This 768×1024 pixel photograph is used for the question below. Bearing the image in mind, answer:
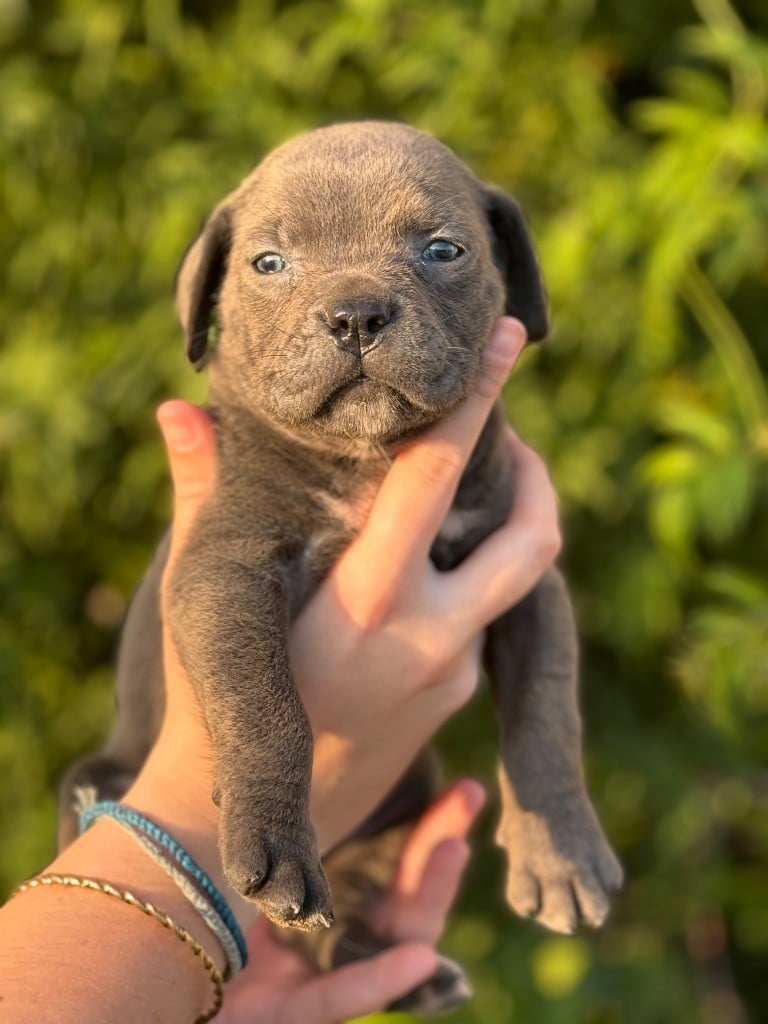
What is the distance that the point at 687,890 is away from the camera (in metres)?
4.02

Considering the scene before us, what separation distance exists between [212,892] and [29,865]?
2.25 metres

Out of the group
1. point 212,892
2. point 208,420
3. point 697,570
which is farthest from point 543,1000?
point 208,420

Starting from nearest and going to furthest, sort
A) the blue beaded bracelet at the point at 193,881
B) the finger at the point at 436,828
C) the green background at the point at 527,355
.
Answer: the blue beaded bracelet at the point at 193,881 → the finger at the point at 436,828 → the green background at the point at 527,355

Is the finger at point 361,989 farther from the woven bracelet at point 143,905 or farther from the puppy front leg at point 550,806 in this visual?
the woven bracelet at point 143,905

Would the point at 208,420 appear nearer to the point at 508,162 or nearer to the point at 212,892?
the point at 212,892

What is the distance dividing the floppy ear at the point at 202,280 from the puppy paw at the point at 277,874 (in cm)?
106

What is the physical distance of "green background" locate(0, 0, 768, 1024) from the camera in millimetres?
3529

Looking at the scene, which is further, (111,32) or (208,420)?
(111,32)

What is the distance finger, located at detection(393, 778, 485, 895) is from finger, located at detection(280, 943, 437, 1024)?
193 mm

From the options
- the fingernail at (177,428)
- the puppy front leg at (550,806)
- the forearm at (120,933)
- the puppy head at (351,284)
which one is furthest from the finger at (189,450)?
the puppy front leg at (550,806)

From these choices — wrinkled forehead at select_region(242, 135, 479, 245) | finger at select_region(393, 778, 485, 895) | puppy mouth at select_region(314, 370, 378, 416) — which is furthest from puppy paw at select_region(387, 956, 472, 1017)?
wrinkled forehead at select_region(242, 135, 479, 245)

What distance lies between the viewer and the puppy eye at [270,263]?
2230mm

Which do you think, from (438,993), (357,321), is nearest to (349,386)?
→ (357,321)

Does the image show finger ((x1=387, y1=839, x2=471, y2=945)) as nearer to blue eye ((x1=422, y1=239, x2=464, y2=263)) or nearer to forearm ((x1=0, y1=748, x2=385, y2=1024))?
forearm ((x1=0, y1=748, x2=385, y2=1024))
